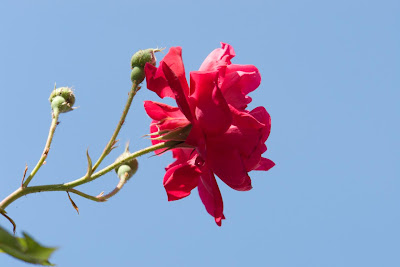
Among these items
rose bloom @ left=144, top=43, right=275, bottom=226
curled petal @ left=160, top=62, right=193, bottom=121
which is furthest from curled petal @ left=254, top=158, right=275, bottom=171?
curled petal @ left=160, top=62, right=193, bottom=121

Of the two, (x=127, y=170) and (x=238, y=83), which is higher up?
(x=238, y=83)

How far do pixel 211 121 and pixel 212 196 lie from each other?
46 centimetres

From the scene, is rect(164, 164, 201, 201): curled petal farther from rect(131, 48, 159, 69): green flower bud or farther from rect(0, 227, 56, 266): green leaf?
rect(0, 227, 56, 266): green leaf

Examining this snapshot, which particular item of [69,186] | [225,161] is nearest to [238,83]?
[225,161]

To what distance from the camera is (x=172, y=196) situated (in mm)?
2371

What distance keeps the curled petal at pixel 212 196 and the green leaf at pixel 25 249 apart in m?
1.37

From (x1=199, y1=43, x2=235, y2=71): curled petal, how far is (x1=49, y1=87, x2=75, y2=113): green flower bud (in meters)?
0.79

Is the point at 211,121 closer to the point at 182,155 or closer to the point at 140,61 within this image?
the point at 182,155

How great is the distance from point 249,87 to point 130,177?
0.83m

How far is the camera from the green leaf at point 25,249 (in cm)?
99

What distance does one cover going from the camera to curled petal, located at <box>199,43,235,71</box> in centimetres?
232

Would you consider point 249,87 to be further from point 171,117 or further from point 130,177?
point 130,177

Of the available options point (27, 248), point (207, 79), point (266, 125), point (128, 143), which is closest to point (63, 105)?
point (128, 143)

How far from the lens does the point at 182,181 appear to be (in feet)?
7.66
